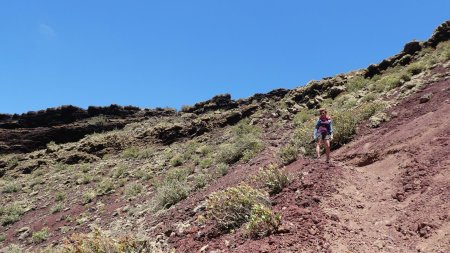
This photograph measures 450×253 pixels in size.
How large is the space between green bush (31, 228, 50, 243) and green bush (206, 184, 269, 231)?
9967 millimetres

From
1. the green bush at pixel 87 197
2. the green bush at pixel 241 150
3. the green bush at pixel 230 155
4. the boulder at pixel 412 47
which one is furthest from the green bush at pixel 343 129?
the boulder at pixel 412 47

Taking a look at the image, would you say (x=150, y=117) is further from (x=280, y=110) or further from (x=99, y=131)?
(x=280, y=110)

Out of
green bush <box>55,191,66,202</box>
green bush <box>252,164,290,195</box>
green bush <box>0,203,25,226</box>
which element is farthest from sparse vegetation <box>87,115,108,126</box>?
green bush <box>252,164,290,195</box>

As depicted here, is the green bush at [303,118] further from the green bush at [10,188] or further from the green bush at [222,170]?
the green bush at [10,188]

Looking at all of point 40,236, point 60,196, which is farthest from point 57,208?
point 40,236

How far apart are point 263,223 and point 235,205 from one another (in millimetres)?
1202

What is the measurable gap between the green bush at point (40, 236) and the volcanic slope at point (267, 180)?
5 centimetres

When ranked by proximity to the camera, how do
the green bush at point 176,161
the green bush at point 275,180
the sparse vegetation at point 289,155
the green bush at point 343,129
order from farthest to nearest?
the green bush at point 176,161
the green bush at point 343,129
the sparse vegetation at point 289,155
the green bush at point 275,180

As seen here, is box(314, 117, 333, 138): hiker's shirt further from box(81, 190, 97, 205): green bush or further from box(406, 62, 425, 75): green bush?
box(81, 190, 97, 205): green bush

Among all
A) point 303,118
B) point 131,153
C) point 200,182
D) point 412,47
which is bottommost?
point 200,182

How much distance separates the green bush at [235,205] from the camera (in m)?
8.27

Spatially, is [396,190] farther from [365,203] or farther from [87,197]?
[87,197]

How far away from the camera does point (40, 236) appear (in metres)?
16.0

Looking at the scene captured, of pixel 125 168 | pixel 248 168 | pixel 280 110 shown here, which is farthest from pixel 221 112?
pixel 248 168
